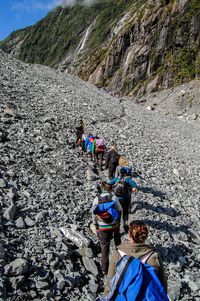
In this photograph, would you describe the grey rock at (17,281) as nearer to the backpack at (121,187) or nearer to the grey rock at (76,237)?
the grey rock at (76,237)

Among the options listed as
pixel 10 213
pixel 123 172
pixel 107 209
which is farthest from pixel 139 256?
pixel 123 172

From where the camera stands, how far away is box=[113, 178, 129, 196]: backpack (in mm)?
6617

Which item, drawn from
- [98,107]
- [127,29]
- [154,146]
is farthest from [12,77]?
[127,29]

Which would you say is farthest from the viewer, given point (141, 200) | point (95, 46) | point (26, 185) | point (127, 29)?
point (95, 46)

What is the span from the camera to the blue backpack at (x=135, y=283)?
2.48m

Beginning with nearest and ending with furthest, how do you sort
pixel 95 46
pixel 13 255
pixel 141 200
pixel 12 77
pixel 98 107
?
pixel 13 255, pixel 141 200, pixel 12 77, pixel 98 107, pixel 95 46

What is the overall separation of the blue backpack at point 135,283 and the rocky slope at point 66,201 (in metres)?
2.27

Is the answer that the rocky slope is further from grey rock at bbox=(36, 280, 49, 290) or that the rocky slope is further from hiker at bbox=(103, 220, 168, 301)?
hiker at bbox=(103, 220, 168, 301)

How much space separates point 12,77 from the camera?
2198 cm

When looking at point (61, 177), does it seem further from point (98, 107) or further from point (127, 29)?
point (127, 29)

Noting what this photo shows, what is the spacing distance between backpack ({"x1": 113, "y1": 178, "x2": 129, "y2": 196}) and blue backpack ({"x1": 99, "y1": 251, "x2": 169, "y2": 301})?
3.88 meters

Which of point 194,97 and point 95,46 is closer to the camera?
point 194,97

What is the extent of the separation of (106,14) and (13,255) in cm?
16346

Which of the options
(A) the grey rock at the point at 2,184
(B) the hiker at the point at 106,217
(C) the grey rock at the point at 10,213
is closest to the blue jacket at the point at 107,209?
(B) the hiker at the point at 106,217
